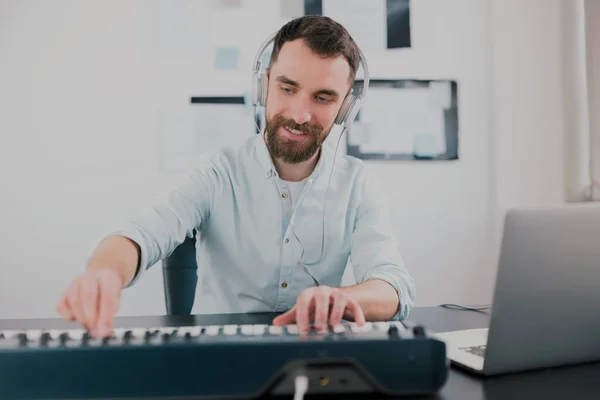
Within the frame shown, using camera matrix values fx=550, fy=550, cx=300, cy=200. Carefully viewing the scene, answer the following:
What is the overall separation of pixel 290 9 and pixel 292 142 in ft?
3.60

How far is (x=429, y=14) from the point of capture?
2311 mm

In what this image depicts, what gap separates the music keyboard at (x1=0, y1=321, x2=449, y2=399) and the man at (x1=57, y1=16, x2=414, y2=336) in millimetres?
636

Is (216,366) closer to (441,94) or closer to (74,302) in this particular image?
(74,302)

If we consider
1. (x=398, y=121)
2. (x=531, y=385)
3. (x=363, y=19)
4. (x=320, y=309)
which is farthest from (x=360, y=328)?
(x=363, y=19)

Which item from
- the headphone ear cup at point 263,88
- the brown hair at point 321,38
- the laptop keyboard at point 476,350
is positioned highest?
the brown hair at point 321,38

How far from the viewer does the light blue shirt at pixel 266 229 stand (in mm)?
1288

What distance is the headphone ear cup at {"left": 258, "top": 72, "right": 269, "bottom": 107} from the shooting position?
1339mm

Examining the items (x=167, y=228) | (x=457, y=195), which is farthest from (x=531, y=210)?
(x=457, y=195)

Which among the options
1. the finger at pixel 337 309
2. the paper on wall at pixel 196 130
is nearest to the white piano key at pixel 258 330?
the finger at pixel 337 309

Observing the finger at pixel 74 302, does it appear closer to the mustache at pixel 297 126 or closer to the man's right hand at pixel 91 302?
the man's right hand at pixel 91 302

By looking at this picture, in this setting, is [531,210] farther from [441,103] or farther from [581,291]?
[441,103]

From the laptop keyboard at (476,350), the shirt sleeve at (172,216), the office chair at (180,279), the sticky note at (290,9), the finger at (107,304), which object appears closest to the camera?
the finger at (107,304)

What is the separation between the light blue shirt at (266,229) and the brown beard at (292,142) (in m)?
0.03

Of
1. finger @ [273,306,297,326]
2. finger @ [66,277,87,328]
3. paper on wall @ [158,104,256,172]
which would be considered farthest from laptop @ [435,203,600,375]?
paper on wall @ [158,104,256,172]
